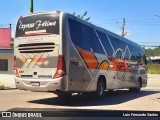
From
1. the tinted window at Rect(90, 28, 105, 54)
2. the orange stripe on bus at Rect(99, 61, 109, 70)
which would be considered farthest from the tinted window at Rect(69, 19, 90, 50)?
the orange stripe on bus at Rect(99, 61, 109, 70)

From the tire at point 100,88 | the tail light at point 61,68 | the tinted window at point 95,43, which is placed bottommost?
the tire at point 100,88

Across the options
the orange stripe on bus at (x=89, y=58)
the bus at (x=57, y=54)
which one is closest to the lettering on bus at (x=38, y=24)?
the bus at (x=57, y=54)

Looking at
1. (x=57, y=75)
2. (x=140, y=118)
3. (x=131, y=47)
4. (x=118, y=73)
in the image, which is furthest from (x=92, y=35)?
(x=140, y=118)

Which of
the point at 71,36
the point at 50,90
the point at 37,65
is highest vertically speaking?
the point at 71,36

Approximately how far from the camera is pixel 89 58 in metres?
13.6

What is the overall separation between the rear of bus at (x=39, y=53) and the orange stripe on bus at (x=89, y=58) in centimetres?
125

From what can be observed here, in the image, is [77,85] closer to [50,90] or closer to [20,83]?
[50,90]


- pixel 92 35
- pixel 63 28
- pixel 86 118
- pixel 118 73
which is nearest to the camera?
pixel 86 118

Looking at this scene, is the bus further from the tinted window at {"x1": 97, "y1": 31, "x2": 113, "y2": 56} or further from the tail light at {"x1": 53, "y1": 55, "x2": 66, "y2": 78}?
the tinted window at {"x1": 97, "y1": 31, "x2": 113, "y2": 56}

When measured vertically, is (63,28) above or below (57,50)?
above

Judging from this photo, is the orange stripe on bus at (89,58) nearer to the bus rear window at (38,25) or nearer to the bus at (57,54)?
the bus at (57,54)

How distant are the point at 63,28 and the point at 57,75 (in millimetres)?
1701

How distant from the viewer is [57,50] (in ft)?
38.6

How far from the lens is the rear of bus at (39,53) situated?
1175 centimetres
